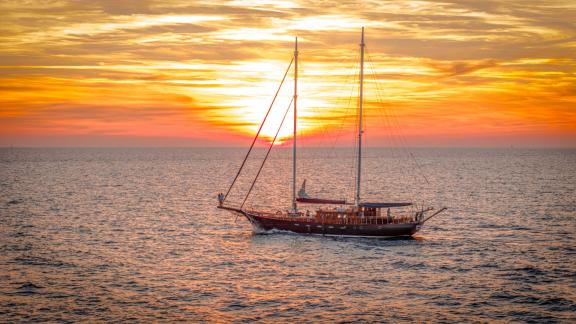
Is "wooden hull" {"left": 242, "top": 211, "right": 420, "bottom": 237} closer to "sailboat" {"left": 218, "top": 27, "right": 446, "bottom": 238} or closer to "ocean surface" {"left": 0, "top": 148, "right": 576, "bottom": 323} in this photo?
"sailboat" {"left": 218, "top": 27, "right": 446, "bottom": 238}

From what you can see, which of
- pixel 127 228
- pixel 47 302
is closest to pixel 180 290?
pixel 47 302

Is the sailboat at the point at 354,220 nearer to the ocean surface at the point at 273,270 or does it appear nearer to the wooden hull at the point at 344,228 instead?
the wooden hull at the point at 344,228

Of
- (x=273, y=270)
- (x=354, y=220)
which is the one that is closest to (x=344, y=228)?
(x=354, y=220)

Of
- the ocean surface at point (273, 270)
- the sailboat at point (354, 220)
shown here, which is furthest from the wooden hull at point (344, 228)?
the ocean surface at point (273, 270)

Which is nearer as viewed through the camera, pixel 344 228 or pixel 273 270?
pixel 273 270

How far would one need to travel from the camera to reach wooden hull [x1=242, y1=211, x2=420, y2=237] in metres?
70.3

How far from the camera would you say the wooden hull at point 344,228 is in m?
70.3

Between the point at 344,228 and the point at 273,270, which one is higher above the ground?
the point at 344,228

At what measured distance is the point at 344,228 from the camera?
7094 centimetres

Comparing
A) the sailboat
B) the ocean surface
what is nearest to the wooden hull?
the sailboat

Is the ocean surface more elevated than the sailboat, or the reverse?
the sailboat

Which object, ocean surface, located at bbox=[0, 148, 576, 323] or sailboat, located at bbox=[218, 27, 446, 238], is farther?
sailboat, located at bbox=[218, 27, 446, 238]

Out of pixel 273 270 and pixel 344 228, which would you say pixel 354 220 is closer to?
pixel 344 228

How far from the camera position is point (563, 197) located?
121875 millimetres
